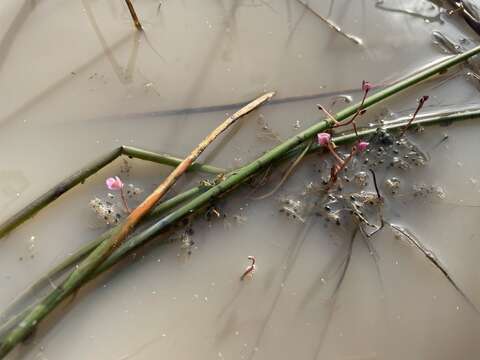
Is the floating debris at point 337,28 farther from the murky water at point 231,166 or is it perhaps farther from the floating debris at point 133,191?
the floating debris at point 133,191

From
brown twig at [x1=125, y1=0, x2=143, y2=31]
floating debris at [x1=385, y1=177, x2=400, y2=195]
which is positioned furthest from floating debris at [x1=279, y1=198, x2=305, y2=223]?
brown twig at [x1=125, y1=0, x2=143, y2=31]

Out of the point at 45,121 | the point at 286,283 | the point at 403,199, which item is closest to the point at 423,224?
the point at 403,199

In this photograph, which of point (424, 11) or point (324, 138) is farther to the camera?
point (424, 11)

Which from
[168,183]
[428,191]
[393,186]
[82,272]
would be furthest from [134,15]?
[428,191]

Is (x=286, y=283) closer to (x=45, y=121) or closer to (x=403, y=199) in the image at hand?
(x=403, y=199)

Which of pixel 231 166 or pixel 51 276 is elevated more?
pixel 231 166

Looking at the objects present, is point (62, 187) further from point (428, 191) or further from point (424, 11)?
point (424, 11)

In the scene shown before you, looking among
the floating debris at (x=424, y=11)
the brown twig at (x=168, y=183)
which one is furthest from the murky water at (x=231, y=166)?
the brown twig at (x=168, y=183)
